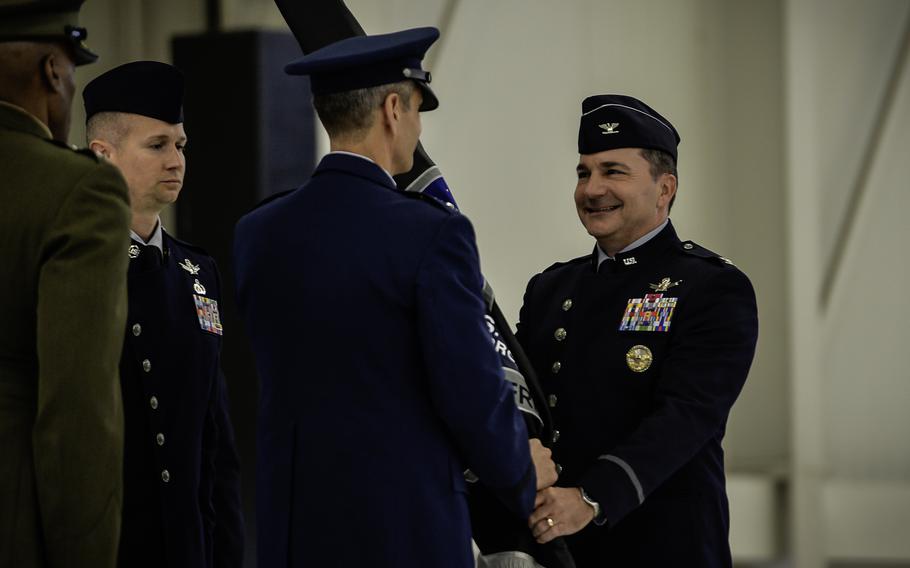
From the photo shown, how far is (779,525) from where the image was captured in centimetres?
645

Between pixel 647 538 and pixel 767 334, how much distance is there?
436 centimetres

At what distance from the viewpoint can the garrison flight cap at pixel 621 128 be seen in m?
2.58

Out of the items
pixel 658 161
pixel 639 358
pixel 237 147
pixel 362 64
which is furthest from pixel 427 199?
pixel 237 147

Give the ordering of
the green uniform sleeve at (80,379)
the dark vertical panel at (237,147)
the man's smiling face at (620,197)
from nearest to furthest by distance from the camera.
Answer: the green uniform sleeve at (80,379) < the man's smiling face at (620,197) < the dark vertical panel at (237,147)

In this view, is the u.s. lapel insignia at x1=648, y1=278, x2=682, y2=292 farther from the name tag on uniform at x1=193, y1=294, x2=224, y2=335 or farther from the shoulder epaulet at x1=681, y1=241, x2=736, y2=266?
the name tag on uniform at x1=193, y1=294, x2=224, y2=335

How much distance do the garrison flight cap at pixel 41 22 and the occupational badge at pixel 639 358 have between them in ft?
3.92

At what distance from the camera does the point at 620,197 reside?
255 cm

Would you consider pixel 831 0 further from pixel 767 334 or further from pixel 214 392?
pixel 214 392

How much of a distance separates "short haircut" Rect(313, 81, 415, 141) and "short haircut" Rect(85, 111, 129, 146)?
62 cm

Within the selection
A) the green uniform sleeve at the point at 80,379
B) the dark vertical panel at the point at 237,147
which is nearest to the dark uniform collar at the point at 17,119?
the green uniform sleeve at the point at 80,379

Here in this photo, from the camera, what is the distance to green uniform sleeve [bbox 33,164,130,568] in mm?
1621

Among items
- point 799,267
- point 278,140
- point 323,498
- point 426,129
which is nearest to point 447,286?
point 323,498

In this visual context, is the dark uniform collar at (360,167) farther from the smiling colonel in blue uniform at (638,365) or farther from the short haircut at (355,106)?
the smiling colonel in blue uniform at (638,365)

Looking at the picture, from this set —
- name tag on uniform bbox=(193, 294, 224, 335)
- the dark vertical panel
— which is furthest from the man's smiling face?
the dark vertical panel
